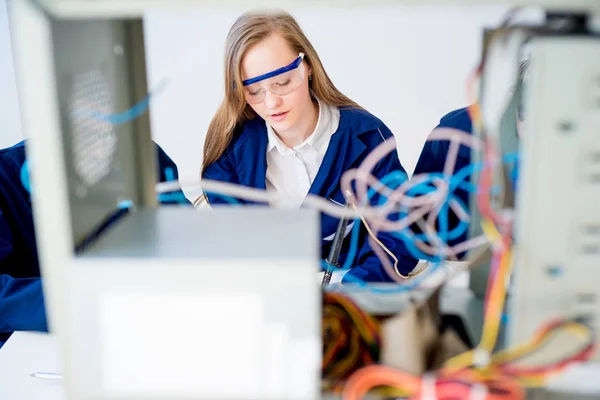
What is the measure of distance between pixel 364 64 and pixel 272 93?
1.23 ft

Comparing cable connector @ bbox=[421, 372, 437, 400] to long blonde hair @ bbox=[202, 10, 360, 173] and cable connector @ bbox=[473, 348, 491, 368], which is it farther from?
long blonde hair @ bbox=[202, 10, 360, 173]

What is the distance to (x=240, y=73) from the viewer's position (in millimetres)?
2016

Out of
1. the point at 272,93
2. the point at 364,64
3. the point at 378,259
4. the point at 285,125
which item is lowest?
the point at 378,259

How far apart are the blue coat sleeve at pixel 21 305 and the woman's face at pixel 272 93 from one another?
1.03 meters

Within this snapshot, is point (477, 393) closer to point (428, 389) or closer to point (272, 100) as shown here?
point (428, 389)

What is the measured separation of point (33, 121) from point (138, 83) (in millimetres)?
265

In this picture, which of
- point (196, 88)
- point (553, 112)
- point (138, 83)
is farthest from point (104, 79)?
point (196, 88)

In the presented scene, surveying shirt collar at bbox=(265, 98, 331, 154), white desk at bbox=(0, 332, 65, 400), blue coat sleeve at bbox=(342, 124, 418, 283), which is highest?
shirt collar at bbox=(265, 98, 331, 154)

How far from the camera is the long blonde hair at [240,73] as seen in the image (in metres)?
2.00

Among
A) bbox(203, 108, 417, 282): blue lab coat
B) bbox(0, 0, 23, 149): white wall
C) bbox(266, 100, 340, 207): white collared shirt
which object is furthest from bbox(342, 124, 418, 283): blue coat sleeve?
bbox(0, 0, 23, 149): white wall

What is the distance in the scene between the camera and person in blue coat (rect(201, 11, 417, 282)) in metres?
2.00

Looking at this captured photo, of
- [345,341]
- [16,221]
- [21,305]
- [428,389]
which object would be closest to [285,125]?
[16,221]

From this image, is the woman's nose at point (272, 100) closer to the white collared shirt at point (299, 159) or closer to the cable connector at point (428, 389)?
the white collared shirt at point (299, 159)

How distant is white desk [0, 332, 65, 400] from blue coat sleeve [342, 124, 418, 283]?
2.73 feet
